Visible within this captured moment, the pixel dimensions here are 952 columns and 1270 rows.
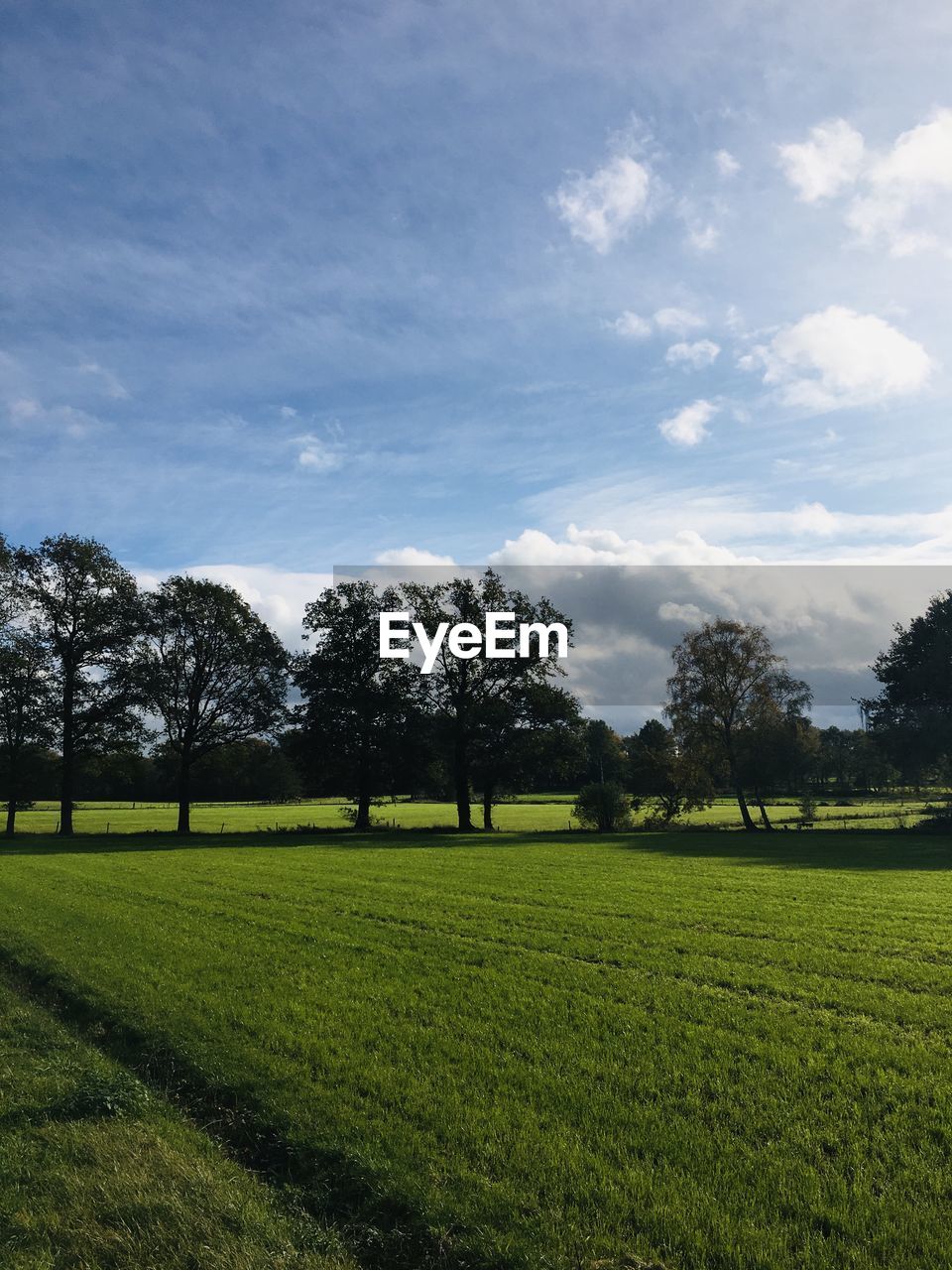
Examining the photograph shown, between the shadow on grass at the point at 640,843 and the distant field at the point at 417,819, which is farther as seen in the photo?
the distant field at the point at 417,819

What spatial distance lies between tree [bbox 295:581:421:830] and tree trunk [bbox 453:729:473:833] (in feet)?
10.3

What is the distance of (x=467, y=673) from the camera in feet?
200

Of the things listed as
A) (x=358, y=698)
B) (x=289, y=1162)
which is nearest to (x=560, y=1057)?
(x=289, y=1162)

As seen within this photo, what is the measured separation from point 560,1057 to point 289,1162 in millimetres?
3359

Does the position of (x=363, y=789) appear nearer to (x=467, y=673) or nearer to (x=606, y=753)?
(x=467, y=673)

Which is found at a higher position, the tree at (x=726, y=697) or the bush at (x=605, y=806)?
the tree at (x=726, y=697)

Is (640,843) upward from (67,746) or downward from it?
downward

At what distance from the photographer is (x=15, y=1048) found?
998cm

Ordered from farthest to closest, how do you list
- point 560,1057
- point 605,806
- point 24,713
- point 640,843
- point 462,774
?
point 605,806 < point 462,774 < point 24,713 < point 640,843 < point 560,1057

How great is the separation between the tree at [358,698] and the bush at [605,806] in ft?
49.9

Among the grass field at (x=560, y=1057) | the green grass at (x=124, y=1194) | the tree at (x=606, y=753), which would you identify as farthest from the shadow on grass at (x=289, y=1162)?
the tree at (x=606, y=753)

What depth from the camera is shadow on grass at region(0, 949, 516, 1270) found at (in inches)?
225

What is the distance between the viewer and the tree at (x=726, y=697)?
6116 cm

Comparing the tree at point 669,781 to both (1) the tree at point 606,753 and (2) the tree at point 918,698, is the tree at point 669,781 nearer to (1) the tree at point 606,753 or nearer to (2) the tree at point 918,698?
(2) the tree at point 918,698
